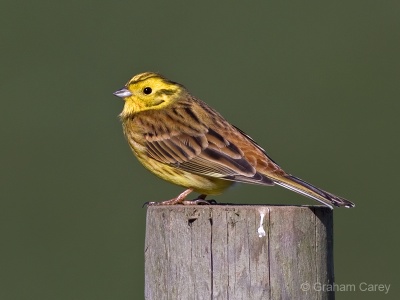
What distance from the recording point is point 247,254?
5.47m

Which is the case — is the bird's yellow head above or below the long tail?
above

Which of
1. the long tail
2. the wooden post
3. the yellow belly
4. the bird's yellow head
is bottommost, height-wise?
the wooden post

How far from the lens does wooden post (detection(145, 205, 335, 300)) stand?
5465mm

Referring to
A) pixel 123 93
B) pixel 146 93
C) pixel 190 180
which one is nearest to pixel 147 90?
pixel 146 93

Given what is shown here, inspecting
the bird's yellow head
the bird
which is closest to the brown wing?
the bird

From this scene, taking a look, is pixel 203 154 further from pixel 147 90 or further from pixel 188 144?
pixel 147 90

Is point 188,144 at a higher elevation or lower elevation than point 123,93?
lower

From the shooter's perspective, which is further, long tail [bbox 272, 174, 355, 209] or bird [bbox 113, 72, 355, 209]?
bird [bbox 113, 72, 355, 209]

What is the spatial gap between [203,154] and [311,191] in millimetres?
1124

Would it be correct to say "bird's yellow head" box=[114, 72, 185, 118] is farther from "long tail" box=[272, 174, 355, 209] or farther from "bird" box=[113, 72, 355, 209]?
"long tail" box=[272, 174, 355, 209]

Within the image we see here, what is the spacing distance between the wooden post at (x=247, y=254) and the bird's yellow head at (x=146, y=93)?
8.97 ft

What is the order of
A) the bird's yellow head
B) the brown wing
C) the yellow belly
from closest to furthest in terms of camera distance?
the brown wing, the yellow belly, the bird's yellow head

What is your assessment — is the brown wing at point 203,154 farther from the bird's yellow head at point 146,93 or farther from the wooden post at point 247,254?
the wooden post at point 247,254

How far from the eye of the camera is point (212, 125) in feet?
25.1
